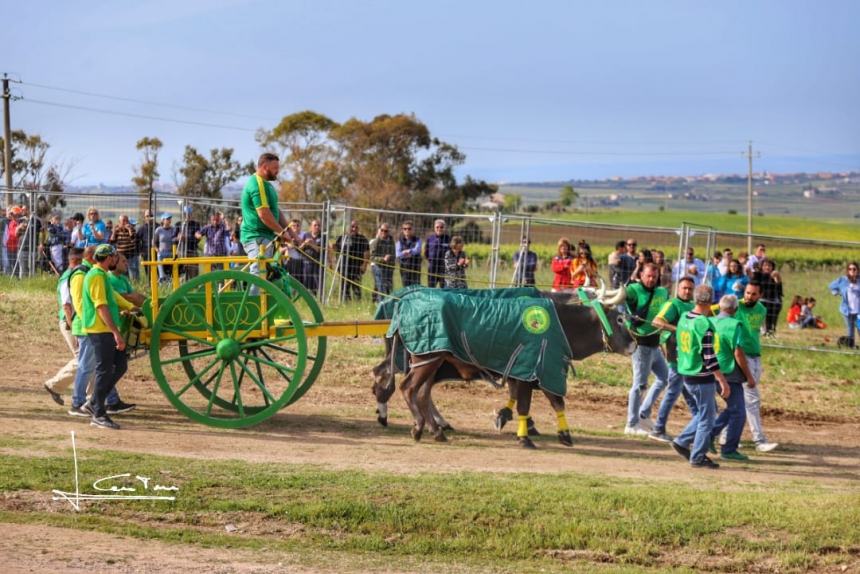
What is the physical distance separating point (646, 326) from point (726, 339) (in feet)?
4.55

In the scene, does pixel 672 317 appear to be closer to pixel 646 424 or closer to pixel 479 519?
pixel 646 424

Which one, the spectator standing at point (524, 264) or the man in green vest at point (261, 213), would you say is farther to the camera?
the spectator standing at point (524, 264)

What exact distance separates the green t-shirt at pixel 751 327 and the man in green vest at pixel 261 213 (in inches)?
204

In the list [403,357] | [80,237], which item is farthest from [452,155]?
[403,357]

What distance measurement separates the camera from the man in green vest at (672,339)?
1287cm

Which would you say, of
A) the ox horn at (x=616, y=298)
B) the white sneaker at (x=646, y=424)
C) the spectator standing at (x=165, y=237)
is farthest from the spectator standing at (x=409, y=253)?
the ox horn at (x=616, y=298)

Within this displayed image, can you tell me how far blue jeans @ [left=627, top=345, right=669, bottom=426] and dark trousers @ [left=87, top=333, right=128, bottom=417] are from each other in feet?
18.6

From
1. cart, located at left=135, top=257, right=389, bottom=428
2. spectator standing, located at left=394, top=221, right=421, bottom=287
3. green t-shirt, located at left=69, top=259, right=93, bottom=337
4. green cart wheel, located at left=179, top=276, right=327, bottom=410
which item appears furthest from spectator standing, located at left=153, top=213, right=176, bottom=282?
cart, located at left=135, top=257, right=389, bottom=428

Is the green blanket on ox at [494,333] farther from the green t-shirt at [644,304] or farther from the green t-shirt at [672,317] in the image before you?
the green t-shirt at [672,317]

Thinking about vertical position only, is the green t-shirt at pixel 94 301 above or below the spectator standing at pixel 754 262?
below

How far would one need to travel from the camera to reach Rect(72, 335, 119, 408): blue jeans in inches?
501

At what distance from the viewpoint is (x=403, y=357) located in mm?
12961

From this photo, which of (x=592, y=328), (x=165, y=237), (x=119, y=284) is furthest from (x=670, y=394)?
(x=165, y=237)

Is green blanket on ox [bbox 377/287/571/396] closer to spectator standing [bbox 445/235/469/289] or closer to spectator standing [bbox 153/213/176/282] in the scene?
spectator standing [bbox 445/235/469/289]
